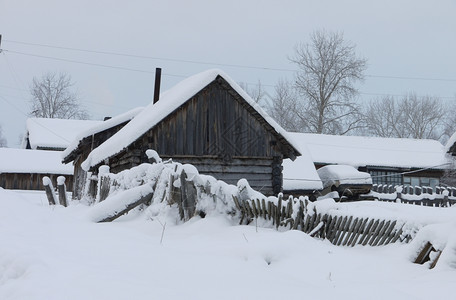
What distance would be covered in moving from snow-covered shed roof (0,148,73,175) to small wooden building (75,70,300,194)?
17295 mm

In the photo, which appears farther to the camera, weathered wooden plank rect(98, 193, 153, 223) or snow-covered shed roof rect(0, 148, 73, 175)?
snow-covered shed roof rect(0, 148, 73, 175)

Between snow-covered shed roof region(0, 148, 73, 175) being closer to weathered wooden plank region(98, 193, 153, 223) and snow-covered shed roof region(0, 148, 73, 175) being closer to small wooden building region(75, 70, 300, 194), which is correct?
small wooden building region(75, 70, 300, 194)

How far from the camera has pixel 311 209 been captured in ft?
24.0

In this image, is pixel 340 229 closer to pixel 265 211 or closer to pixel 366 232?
pixel 366 232

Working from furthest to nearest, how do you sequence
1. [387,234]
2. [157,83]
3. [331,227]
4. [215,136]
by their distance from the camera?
[157,83] → [215,136] → [331,227] → [387,234]

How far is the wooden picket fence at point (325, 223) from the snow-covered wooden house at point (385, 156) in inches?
956

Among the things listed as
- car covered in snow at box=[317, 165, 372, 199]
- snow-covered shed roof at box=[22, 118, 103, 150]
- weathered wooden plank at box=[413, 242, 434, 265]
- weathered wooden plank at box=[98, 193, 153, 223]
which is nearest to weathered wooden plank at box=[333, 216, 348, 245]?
weathered wooden plank at box=[413, 242, 434, 265]

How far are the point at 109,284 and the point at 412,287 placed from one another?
292cm

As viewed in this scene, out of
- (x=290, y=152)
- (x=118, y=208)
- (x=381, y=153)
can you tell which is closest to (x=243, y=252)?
(x=118, y=208)

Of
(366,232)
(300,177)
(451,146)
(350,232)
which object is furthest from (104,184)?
(300,177)

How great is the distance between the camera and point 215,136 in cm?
1416

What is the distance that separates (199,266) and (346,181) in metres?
20.4

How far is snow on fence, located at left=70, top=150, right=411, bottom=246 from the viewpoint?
264 inches

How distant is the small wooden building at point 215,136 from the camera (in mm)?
13328
